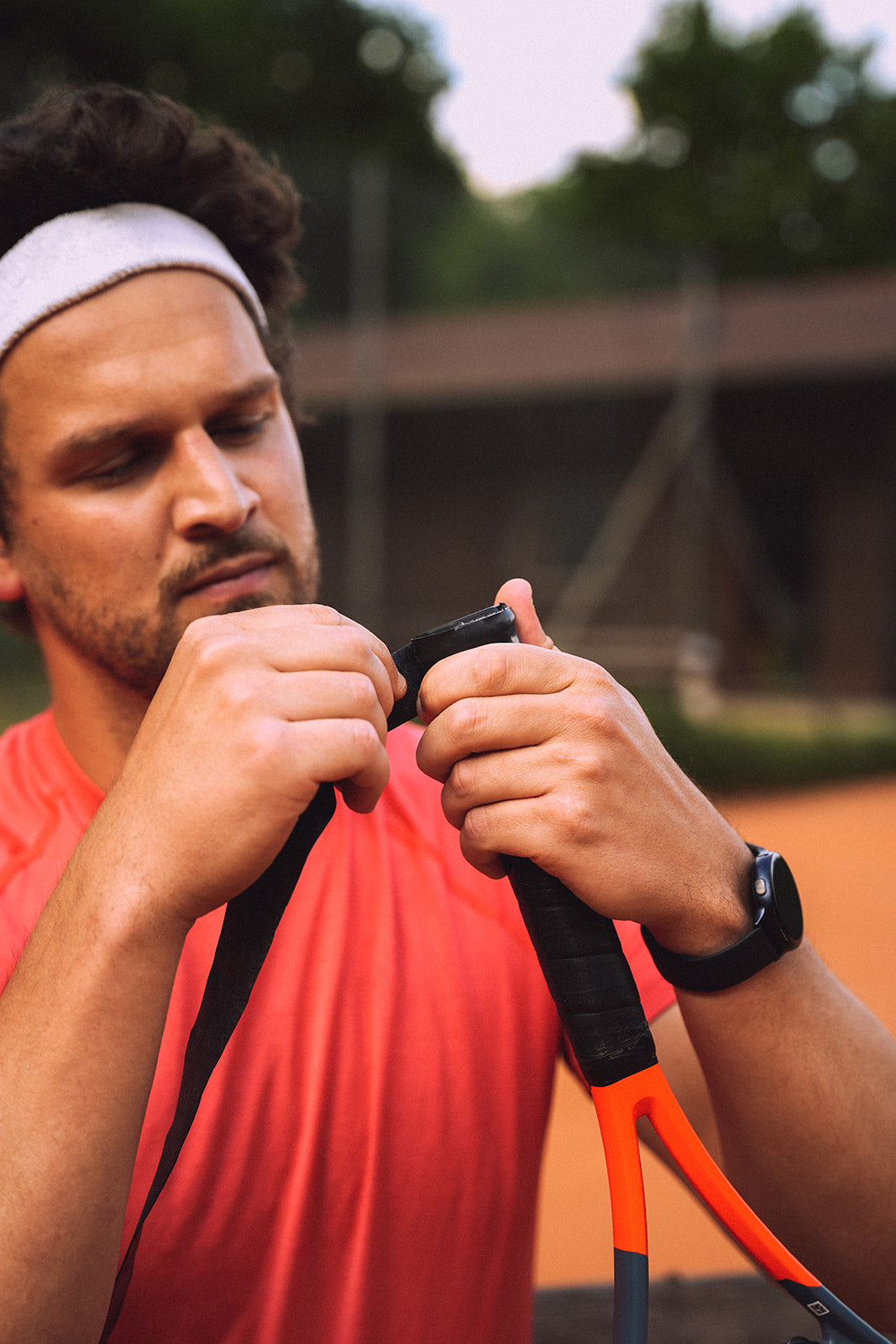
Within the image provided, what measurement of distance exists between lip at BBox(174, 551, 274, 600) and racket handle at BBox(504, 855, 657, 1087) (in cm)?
75

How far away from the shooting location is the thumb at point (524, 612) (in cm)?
129

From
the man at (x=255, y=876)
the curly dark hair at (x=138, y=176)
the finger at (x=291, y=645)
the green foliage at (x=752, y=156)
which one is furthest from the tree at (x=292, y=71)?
the finger at (x=291, y=645)

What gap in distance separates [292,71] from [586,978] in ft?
112

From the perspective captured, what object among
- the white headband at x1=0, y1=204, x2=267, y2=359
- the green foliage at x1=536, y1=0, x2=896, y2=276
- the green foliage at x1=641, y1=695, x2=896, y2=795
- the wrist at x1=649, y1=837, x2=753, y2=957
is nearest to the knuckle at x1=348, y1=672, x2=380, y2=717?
the wrist at x1=649, y1=837, x2=753, y2=957

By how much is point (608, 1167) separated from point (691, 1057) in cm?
50

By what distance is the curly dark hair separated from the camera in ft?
6.42

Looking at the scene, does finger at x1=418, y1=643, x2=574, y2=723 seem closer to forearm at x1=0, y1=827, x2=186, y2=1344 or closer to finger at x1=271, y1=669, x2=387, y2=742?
finger at x1=271, y1=669, x2=387, y2=742

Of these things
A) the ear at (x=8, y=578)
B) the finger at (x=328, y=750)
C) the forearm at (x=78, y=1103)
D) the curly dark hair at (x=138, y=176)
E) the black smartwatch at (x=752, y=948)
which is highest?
the curly dark hair at (x=138, y=176)

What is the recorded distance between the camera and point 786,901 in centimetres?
135

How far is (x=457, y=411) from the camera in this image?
1545 cm

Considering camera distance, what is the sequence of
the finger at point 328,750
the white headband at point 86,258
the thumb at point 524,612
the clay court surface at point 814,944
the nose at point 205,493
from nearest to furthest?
Result: the finger at point 328,750 < the thumb at point 524,612 < the nose at point 205,493 < the white headband at point 86,258 < the clay court surface at point 814,944

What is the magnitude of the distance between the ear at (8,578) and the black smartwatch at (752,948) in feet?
4.45

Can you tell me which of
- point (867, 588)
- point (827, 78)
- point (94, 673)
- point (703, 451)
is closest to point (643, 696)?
point (703, 451)

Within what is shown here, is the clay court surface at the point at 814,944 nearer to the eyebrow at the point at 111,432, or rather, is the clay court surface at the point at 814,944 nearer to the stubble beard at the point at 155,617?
the stubble beard at the point at 155,617
